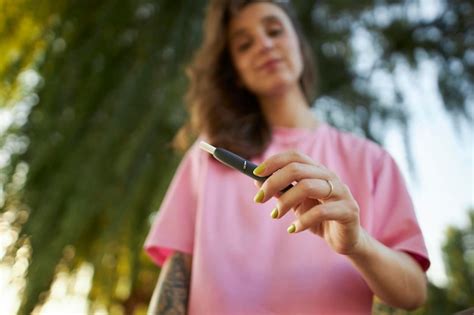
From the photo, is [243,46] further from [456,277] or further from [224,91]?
[456,277]

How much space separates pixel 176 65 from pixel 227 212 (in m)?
0.68

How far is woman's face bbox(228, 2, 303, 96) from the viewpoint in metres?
0.93

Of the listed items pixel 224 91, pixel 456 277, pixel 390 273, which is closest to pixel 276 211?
pixel 390 273

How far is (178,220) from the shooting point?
87 centimetres

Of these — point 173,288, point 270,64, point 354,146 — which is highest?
point 270,64

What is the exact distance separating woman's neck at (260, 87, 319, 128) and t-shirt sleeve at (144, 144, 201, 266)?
15cm

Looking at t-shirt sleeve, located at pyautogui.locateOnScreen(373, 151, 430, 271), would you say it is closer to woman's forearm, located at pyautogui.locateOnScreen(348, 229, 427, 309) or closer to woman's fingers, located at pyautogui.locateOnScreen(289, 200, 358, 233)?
woman's forearm, located at pyautogui.locateOnScreen(348, 229, 427, 309)

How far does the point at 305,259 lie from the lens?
0.72m

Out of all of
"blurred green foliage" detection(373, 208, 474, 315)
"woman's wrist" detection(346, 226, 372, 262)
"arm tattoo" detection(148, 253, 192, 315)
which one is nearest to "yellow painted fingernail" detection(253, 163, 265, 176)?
"woman's wrist" detection(346, 226, 372, 262)

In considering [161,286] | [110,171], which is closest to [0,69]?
[110,171]

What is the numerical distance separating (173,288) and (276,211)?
14.0 inches

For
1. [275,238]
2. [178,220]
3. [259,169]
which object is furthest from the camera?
[178,220]

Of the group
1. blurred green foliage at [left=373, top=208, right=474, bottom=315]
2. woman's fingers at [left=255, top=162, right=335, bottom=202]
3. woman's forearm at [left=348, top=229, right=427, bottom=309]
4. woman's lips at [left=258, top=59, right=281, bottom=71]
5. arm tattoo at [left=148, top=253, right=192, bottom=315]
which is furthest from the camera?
blurred green foliage at [left=373, top=208, right=474, bottom=315]

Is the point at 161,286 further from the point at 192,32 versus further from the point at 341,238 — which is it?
the point at 192,32
